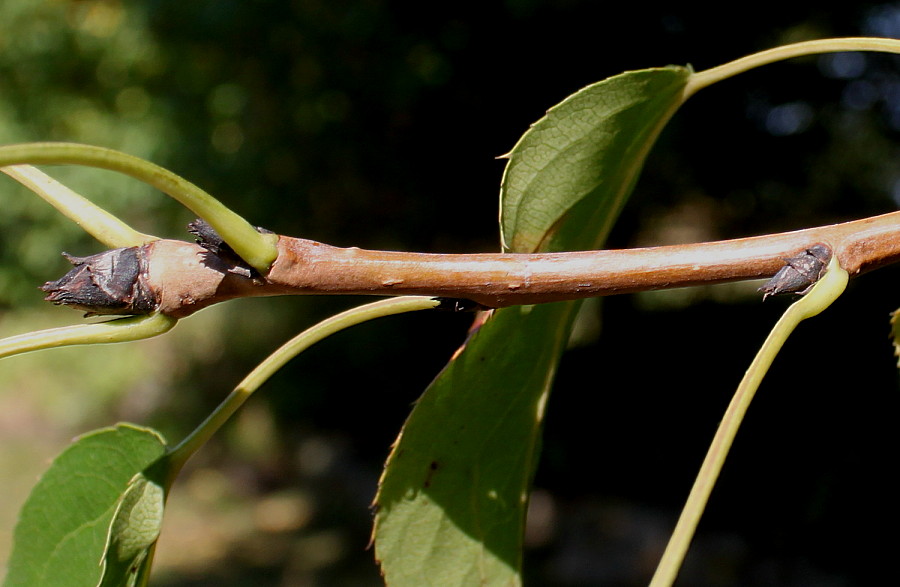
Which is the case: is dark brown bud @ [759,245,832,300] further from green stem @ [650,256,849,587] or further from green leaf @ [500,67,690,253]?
green leaf @ [500,67,690,253]

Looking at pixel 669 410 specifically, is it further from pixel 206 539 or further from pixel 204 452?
pixel 204 452

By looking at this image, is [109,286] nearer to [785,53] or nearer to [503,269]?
[503,269]

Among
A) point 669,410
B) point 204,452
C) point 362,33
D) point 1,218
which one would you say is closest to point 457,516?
point 362,33

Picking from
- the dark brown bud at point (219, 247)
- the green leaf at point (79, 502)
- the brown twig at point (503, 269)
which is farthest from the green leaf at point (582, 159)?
the green leaf at point (79, 502)

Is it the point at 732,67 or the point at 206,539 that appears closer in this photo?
the point at 732,67

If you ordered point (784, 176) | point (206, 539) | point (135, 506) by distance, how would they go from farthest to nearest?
point (206, 539)
point (784, 176)
point (135, 506)

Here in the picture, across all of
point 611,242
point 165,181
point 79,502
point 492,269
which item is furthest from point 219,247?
point 611,242
